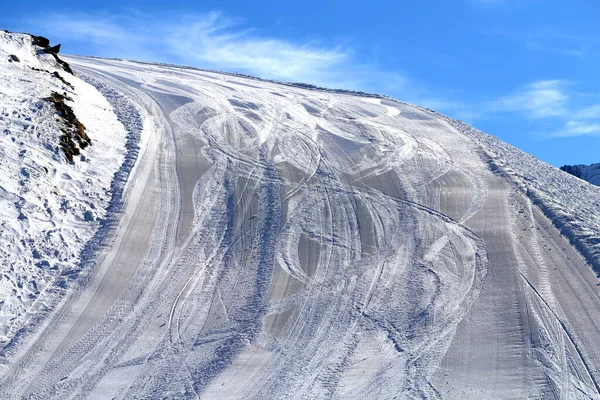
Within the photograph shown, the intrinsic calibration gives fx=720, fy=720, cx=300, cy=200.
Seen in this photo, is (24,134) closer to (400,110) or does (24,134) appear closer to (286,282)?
(286,282)

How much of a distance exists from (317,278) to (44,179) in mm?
6151

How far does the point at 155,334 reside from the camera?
35.9 feet

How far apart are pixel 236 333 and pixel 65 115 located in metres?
9.51

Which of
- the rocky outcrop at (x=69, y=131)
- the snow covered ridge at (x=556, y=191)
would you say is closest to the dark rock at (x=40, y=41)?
the rocky outcrop at (x=69, y=131)

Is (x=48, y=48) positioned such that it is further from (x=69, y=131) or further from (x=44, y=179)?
(x=44, y=179)

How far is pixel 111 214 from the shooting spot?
1461cm

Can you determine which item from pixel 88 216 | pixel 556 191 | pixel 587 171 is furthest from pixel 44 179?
pixel 587 171

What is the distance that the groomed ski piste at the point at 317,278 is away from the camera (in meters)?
9.98

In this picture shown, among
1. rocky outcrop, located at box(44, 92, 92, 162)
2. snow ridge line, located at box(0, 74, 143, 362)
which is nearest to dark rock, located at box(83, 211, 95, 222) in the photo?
snow ridge line, located at box(0, 74, 143, 362)

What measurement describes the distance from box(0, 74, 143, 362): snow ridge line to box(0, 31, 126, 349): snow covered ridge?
0.07 m

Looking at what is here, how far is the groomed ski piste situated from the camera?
9.98 m

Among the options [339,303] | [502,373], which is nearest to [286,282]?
[339,303]

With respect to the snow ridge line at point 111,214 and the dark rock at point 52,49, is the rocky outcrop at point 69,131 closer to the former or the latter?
the snow ridge line at point 111,214

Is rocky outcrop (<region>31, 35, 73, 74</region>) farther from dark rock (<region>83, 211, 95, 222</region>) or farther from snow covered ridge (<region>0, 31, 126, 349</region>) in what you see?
dark rock (<region>83, 211, 95, 222</region>)
